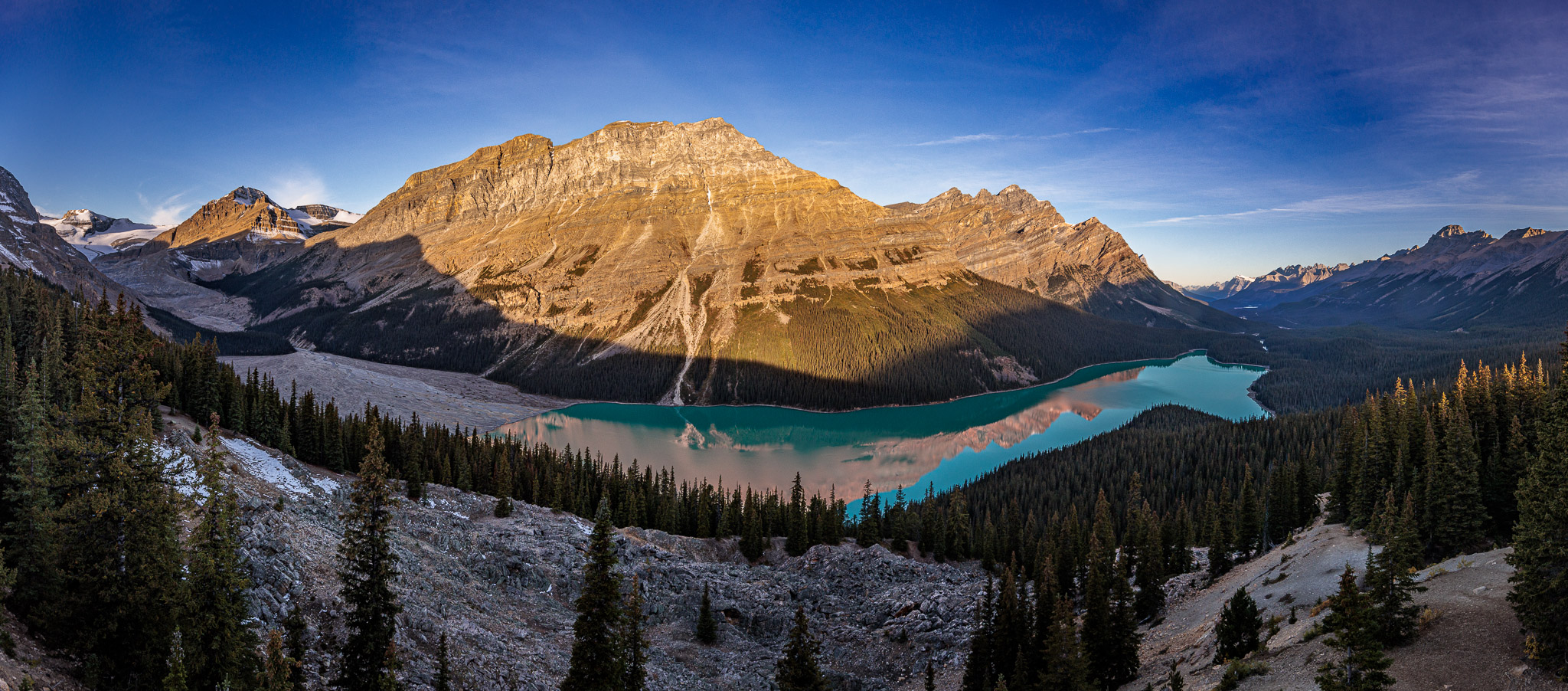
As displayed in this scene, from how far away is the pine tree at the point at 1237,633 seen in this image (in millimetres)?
25938

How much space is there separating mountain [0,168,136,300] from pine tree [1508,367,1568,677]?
166 metres

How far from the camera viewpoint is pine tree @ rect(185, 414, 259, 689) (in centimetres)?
1773

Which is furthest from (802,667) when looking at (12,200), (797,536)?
(12,200)

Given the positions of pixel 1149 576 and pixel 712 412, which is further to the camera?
pixel 712 412

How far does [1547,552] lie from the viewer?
18828 millimetres

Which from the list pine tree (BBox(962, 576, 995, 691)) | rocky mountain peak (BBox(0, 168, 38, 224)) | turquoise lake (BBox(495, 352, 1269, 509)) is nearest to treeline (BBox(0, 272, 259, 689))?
pine tree (BBox(962, 576, 995, 691))

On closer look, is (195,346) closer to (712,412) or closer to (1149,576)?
(1149,576)

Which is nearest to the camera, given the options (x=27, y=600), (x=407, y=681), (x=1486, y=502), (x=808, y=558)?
(x=27, y=600)

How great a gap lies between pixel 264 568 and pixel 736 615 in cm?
2452

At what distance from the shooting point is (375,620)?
20.0 meters

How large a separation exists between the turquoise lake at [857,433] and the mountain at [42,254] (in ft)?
301

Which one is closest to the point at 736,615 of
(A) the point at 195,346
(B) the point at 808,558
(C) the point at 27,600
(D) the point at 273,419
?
(B) the point at 808,558

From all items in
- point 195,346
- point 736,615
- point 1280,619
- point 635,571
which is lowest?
point 736,615

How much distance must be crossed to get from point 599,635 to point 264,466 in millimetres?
29638
